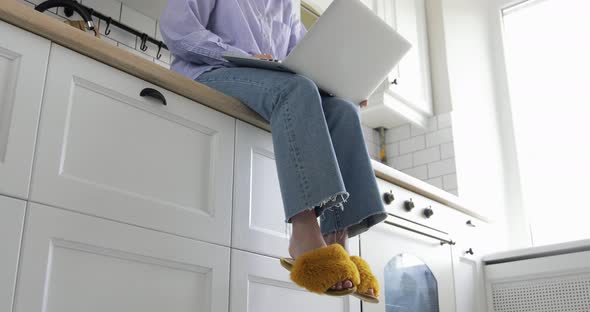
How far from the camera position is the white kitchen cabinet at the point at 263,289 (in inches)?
63.3

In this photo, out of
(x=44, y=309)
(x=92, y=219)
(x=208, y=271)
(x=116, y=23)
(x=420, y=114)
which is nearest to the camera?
(x=44, y=309)

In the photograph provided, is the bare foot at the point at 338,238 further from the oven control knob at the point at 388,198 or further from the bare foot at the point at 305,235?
the oven control knob at the point at 388,198

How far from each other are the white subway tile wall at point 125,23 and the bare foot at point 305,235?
3.52ft

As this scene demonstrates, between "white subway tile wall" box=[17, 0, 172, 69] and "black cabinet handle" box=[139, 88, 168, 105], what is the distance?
2.41 feet

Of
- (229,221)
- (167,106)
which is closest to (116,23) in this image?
(167,106)

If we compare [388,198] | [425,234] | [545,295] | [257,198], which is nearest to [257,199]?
[257,198]

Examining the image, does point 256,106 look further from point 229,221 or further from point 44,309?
point 44,309

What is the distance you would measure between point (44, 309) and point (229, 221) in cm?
52

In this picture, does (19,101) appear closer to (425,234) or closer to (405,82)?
(425,234)

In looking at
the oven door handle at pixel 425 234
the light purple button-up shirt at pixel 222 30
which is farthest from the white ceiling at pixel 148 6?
the oven door handle at pixel 425 234

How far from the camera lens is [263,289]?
1.69m

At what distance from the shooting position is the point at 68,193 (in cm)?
133

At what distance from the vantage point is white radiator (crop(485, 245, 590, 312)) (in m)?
2.41

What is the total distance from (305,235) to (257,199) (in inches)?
12.1
